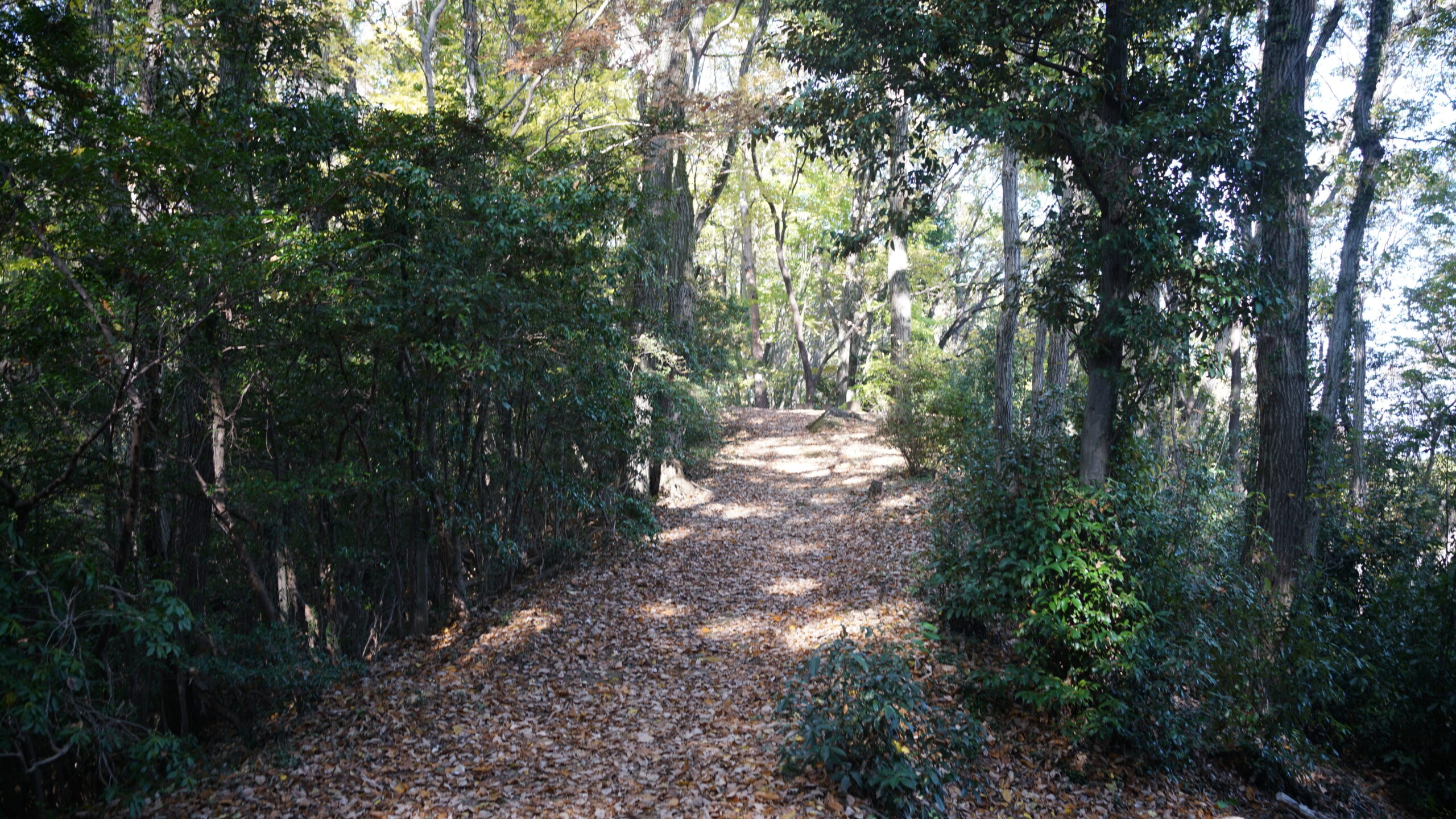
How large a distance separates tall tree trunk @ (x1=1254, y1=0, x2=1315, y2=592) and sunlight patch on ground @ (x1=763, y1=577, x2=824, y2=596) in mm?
4710

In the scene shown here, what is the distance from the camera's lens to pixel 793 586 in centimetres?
912

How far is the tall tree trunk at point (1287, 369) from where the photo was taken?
8.08 meters

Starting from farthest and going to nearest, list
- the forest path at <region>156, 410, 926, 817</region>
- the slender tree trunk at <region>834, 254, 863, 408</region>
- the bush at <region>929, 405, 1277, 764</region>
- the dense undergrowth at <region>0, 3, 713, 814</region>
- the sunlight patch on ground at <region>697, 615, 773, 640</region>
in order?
1. the slender tree trunk at <region>834, 254, 863, 408</region>
2. the sunlight patch on ground at <region>697, 615, 773, 640</region>
3. the bush at <region>929, 405, 1277, 764</region>
4. the forest path at <region>156, 410, 926, 817</region>
5. the dense undergrowth at <region>0, 3, 713, 814</region>

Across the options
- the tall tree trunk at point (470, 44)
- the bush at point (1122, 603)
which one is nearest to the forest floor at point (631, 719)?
the bush at point (1122, 603)

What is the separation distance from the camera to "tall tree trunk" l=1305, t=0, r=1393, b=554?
29.0 ft

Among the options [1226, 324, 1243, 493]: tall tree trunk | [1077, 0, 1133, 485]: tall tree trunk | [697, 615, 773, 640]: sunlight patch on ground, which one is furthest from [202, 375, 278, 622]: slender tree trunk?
Answer: [1226, 324, 1243, 493]: tall tree trunk

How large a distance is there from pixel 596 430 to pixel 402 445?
249 centimetres

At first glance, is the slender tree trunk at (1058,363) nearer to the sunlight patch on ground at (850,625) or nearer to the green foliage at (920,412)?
the green foliage at (920,412)

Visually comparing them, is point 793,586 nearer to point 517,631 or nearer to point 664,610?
point 664,610

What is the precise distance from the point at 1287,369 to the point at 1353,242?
6794 mm

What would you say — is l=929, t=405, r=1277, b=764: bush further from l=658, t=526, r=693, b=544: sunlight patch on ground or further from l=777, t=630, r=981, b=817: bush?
A: l=658, t=526, r=693, b=544: sunlight patch on ground

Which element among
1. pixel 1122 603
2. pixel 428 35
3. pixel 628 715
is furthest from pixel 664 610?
pixel 428 35

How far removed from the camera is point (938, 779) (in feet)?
15.6

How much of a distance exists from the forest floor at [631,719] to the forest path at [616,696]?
20mm
